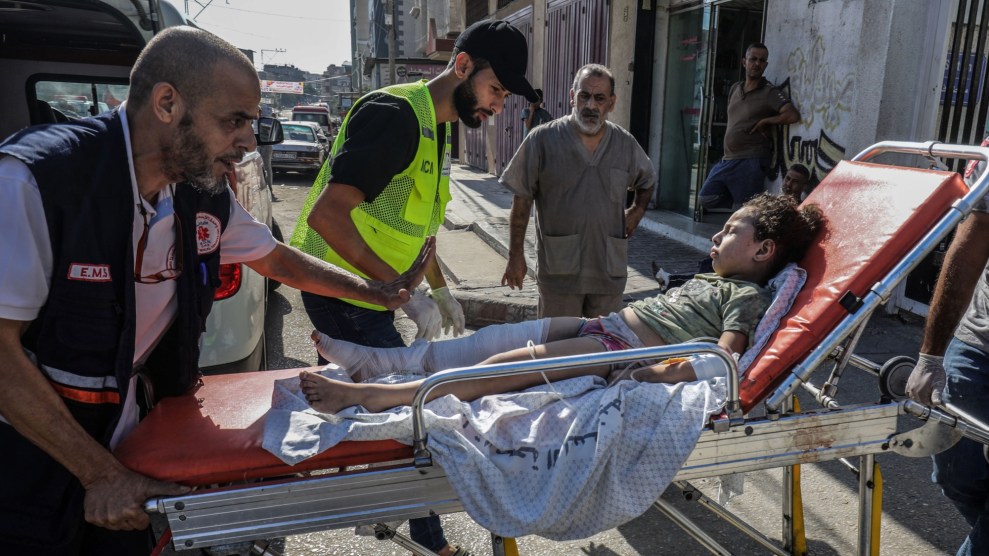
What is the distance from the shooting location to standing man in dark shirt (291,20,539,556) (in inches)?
89.5

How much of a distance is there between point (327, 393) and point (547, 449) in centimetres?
65

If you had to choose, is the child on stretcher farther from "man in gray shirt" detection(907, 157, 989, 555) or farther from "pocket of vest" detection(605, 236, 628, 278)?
"pocket of vest" detection(605, 236, 628, 278)

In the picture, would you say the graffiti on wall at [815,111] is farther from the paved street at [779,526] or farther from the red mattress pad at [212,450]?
the red mattress pad at [212,450]

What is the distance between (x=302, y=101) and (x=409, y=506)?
106 metres

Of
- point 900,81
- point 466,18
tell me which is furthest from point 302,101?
point 900,81

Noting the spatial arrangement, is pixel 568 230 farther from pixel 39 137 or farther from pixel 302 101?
pixel 302 101

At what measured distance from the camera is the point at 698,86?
8359 mm

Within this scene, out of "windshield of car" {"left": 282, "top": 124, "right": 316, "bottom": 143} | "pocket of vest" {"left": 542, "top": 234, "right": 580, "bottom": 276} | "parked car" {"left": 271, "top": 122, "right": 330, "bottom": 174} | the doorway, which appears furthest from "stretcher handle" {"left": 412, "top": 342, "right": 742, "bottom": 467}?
"windshield of car" {"left": 282, "top": 124, "right": 316, "bottom": 143}

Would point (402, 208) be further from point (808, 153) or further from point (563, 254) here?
point (808, 153)

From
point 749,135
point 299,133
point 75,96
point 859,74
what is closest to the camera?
point 75,96

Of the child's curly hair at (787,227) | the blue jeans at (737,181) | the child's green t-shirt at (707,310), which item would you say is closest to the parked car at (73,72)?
the child's green t-shirt at (707,310)

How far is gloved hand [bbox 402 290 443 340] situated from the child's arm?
0.69 metres

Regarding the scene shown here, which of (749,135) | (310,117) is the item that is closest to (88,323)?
(749,135)

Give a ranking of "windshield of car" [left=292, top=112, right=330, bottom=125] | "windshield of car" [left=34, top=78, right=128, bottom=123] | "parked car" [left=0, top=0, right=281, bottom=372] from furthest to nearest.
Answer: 1. "windshield of car" [left=292, top=112, right=330, bottom=125]
2. "windshield of car" [left=34, top=78, right=128, bottom=123]
3. "parked car" [left=0, top=0, right=281, bottom=372]
